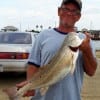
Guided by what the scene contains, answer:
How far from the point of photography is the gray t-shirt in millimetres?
3582

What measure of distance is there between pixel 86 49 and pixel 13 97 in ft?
2.45

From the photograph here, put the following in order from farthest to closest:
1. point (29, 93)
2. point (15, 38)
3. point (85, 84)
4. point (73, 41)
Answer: point (15, 38) < point (85, 84) < point (29, 93) < point (73, 41)

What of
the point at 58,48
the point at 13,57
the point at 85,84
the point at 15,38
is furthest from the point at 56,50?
the point at 15,38

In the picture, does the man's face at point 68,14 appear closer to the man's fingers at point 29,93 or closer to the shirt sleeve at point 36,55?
the shirt sleeve at point 36,55

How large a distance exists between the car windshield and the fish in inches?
314

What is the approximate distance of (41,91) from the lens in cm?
354

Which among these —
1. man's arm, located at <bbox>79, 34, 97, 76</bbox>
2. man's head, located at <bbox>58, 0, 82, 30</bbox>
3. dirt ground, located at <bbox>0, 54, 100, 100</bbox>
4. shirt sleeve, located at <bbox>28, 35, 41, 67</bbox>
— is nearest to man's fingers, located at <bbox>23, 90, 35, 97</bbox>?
shirt sleeve, located at <bbox>28, 35, 41, 67</bbox>

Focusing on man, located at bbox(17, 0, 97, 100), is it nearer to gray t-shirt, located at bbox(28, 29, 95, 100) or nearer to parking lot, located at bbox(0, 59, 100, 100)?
gray t-shirt, located at bbox(28, 29, 95, 100)

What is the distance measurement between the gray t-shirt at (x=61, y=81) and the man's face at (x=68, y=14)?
11 cm

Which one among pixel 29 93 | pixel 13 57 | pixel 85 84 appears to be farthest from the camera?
pixel 85 84

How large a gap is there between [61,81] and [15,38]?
323 inches

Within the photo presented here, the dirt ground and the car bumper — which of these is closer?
the dirt ground

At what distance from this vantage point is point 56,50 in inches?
140

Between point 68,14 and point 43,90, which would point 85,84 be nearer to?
point 68,14
